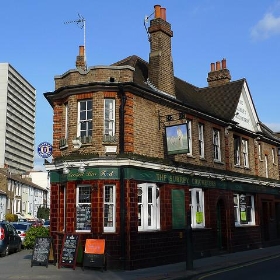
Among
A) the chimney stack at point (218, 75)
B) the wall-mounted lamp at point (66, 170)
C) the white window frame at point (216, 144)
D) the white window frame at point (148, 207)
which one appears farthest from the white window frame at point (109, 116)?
the chimney stack at point (218, 75)

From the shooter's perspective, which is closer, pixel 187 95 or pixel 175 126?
pixel 175 126

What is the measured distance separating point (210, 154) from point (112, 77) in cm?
777

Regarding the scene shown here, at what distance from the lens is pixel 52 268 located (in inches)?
607

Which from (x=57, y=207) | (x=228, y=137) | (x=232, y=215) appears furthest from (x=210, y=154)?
(x=57, y=207)

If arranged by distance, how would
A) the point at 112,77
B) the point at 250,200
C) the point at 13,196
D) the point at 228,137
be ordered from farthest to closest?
the point at 13,196 < the point at 250,200 < the point at 228,137 < the point at 112,77

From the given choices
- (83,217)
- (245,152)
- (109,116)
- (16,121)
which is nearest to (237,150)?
(245,152)

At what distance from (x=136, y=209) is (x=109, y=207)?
1.08m

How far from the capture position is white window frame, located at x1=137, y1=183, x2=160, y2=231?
54.6ft

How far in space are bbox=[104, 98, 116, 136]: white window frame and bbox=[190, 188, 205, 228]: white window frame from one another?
19.1 feet

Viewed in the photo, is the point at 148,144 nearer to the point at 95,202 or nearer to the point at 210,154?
the point at 95,202

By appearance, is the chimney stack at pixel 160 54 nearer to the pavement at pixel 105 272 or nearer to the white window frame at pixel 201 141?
the white window frame at pixel 201 141

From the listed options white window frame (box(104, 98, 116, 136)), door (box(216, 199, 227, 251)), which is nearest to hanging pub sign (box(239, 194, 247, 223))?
door (box(216, 199, 227, 251))

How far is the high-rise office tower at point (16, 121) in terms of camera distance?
15550cm

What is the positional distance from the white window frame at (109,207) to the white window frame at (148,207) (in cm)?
124
